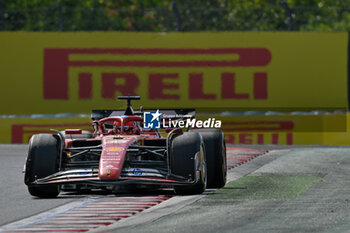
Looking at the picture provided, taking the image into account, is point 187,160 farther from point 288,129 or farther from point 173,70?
point 173,70

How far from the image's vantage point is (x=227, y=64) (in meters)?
25.6

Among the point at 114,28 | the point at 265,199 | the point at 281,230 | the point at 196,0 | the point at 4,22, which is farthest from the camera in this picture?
the point at 196,0

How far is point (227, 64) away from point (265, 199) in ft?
44.9

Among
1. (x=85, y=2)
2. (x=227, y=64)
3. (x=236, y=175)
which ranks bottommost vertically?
(x=236, y=175)

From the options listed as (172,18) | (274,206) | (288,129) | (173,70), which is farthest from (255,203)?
(172,18)

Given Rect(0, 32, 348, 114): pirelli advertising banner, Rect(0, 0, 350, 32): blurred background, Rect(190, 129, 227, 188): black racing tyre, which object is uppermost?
Rect(0, 0, 350, 32): blurred background

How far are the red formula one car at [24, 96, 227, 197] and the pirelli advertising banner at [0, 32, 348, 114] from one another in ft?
39.7

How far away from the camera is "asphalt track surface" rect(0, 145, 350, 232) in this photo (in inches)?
380

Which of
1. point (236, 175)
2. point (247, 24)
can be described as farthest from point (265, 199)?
point (247, 24)

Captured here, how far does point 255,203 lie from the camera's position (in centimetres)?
1166

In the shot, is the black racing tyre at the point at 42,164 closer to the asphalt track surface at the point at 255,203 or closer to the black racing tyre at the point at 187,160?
the asphalt track surface at the point at 255,203

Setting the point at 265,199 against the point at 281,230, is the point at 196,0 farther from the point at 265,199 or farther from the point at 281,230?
the point at 281,230

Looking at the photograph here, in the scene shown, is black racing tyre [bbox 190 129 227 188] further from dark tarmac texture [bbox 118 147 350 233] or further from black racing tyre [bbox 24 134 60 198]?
black racing tyre [bbox 24 134 60 198]

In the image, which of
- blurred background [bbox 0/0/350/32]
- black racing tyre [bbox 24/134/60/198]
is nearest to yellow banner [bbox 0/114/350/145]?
blurred background [bbox 0/0/350/32]
